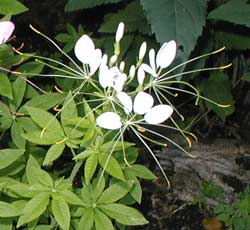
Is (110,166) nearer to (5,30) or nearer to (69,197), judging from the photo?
(69,197)

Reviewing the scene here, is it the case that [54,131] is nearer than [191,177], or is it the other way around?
[54,131]

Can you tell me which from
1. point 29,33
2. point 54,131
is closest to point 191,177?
point 29,33

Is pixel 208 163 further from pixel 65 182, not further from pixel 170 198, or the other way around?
pixel 65 182

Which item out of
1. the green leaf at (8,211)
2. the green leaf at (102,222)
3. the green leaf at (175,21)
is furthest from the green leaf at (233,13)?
the green leaf at (8,211)

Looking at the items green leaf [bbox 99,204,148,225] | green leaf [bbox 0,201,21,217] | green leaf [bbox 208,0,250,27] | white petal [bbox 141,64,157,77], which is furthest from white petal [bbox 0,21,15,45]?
green leaf [bbox 208,0,250,27]

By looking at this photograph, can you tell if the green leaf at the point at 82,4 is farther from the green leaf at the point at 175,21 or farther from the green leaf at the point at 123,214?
the green leaf at the point at 123,214

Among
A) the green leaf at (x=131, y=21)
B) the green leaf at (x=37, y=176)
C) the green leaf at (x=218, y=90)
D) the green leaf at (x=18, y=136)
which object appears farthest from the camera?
the green leaf at (x=218, y=90)

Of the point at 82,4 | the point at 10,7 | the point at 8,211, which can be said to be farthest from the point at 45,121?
the point at 82,4
